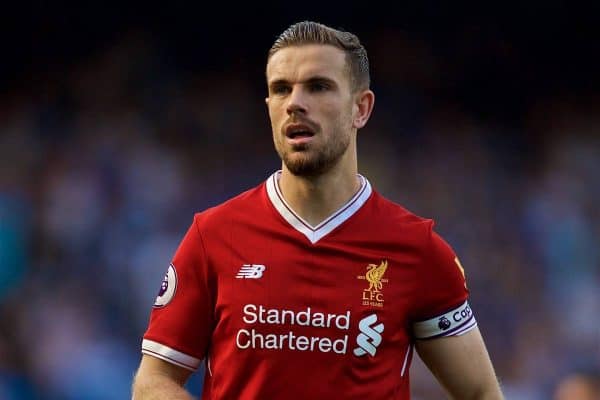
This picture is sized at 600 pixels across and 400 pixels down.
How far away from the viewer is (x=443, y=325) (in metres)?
3.80

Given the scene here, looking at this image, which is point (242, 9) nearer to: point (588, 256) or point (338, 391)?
point (588, 256)

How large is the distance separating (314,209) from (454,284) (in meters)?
0.53

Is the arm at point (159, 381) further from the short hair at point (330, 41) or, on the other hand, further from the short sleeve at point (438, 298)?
the short hair at point (330, 41)

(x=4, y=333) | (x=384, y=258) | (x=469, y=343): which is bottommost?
(x=4, y=333)

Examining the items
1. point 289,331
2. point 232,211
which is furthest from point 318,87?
point 289,331

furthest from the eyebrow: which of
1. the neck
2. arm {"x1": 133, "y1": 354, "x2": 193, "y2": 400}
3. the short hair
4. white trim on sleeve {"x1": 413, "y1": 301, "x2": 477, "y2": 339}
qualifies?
arm {"x1": 133, "y1": 354, "x2": 193, "y2": 400}

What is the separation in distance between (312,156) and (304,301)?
47 cm

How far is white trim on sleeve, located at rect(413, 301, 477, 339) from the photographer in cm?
379

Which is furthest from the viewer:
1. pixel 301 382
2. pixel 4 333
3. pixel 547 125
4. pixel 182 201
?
pixel 547 125

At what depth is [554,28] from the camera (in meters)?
9.66

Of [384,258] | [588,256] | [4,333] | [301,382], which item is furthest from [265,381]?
[588,256]

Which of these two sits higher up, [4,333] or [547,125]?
[547,125]

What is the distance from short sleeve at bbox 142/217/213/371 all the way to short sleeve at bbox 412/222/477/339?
2.28 ft

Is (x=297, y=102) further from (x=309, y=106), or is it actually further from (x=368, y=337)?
(x=368, y=337)
